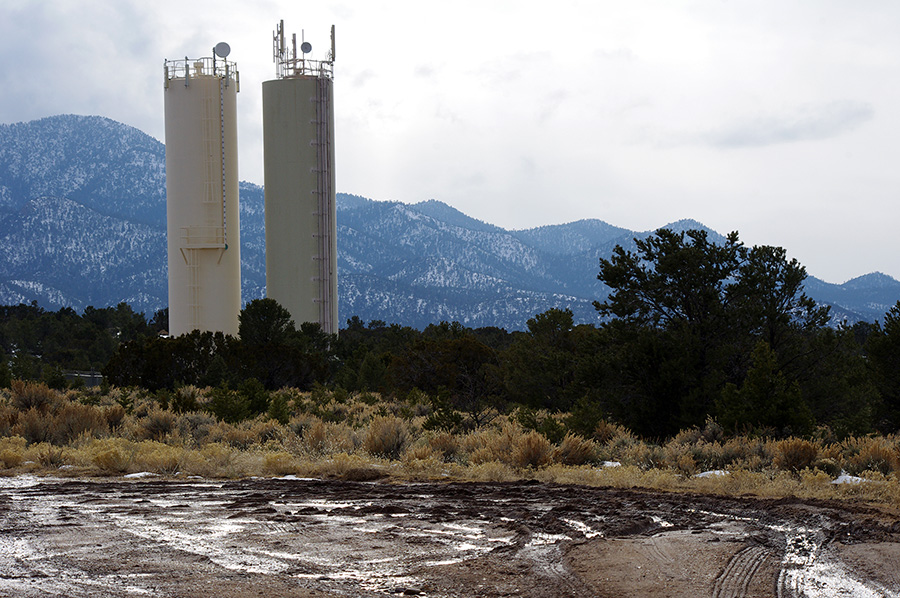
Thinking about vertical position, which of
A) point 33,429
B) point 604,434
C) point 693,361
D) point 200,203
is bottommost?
point 604,434

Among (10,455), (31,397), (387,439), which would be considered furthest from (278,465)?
(31,397)

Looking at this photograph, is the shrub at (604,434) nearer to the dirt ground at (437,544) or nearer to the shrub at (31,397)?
the dirt ground at (437,544)

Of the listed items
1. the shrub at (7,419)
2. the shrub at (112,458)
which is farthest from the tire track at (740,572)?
the shrub at (7,419)

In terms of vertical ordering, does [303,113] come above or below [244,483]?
above

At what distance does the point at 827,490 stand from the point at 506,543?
4.75 meters

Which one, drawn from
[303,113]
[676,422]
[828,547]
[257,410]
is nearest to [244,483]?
[828,547]

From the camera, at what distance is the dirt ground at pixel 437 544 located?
6.01 metres

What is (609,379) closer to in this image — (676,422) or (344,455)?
(676,422)

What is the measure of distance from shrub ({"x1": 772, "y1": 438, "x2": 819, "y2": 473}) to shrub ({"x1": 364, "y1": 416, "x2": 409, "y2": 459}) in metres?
5.62

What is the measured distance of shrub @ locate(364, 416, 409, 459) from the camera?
14.0 m

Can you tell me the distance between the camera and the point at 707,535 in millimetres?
7664

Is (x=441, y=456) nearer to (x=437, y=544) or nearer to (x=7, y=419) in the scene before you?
(x=437, y=544)

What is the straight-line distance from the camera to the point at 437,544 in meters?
7.37

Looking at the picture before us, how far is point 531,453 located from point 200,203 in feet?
139
